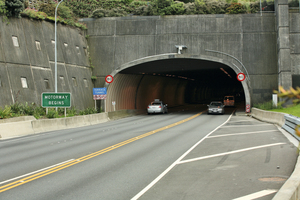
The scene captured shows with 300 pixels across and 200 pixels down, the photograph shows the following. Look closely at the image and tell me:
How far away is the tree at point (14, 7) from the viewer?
2605 centimetres

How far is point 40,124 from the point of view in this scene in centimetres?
2127

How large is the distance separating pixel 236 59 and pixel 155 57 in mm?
8353

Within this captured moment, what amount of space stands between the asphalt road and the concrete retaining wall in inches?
167

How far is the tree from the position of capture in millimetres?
26047

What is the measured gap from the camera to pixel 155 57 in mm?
34469

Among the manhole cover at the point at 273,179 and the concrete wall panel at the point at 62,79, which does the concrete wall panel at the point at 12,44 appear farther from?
the manhole cover at the point at 273,179

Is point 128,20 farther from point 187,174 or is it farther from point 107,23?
point 187,174

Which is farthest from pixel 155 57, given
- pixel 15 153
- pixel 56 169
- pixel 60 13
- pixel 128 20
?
pixel 56 169

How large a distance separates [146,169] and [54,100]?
17.0m

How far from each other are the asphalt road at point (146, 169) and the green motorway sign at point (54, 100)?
1021 centimetres

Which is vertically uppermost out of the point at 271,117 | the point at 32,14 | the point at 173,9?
the point at 173,9

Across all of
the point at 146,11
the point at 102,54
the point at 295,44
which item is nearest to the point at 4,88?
the point at 102,54

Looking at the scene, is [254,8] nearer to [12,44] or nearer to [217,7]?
[217,7]

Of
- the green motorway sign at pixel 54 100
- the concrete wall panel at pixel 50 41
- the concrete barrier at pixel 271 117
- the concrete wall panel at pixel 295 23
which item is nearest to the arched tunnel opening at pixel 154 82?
the concrete wall panel at pixel 50 41
